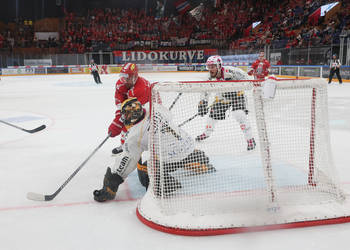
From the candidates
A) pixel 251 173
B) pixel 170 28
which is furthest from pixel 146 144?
pixel 170 28

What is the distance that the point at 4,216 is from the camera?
2311mm

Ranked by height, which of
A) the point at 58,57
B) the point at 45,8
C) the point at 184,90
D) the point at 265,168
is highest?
the point at 45,8

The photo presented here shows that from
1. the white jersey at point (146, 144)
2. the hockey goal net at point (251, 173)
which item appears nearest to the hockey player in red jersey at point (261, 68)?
the hockey goal net at point (251, 173)

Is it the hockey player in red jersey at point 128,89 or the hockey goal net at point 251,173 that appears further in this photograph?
the hockey player in red jersey at point 128,89

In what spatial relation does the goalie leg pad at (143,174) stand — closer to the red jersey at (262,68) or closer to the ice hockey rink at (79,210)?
the ice hockey rink at (79,210)

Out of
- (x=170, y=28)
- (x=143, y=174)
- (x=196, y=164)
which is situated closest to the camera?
(x=196, y=164)

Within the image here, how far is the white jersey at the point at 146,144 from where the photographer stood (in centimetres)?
234

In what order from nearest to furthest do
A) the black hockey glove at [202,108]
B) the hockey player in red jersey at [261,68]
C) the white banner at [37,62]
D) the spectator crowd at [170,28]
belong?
the black hockey glove at [202,108] → the hockey player in red jersey at [261,68] → the white banner at [37,62] → the spectator crowd at [170,28]

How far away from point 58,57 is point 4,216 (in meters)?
20.8

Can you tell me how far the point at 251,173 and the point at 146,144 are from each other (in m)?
0.86

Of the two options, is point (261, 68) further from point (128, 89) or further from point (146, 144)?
point (146, 144)

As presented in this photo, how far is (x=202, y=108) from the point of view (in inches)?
113

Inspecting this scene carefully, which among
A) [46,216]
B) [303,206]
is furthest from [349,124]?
[46,216]

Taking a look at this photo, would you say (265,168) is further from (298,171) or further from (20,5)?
(20,5)
